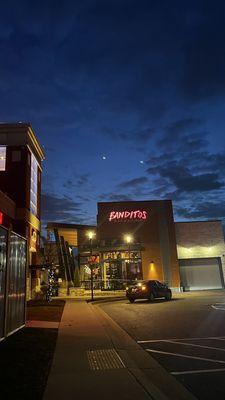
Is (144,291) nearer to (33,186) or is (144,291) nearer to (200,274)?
(33,186)

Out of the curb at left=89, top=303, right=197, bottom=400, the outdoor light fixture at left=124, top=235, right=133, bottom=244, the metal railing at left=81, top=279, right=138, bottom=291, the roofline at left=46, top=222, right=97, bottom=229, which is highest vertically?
the roofline at left=46, top=222, right=97, bottom=229

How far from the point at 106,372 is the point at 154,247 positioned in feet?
111

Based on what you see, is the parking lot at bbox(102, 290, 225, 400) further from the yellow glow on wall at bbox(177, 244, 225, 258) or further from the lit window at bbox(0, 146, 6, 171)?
the yellow glow on wall at bbox(177, 244, 225, 258)

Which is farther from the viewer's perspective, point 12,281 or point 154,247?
point 154,247

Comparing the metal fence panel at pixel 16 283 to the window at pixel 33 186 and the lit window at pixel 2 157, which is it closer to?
the lit window at pixel 2 157

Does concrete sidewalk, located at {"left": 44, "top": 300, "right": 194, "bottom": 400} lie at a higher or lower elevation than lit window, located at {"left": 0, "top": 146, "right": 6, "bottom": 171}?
lower

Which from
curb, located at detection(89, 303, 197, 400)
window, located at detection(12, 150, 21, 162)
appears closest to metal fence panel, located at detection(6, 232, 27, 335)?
curb, located at detection(89, 303, 197, 400)

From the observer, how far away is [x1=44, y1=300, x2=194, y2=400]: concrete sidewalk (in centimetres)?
Answer: 594

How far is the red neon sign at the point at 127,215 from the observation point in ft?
136

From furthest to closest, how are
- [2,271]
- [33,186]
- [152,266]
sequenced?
1. [152,266]
2. [33,186]
3. [2,271]

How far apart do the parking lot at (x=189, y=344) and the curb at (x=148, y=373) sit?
186 mm

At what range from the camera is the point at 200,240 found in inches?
1668

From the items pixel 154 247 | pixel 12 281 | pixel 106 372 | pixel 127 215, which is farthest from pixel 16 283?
pixel 127 215

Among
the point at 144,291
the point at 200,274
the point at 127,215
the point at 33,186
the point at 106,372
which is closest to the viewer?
the point at 106,372
